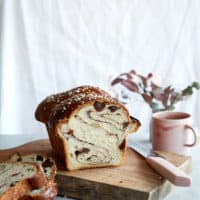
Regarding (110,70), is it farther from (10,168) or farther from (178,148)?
(10,168)

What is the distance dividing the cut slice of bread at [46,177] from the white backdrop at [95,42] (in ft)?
3.98

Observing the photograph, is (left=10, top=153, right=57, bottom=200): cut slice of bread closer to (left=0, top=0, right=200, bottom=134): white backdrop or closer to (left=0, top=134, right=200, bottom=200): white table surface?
(left=0, top=134, right=200, bottom=200): white table surface

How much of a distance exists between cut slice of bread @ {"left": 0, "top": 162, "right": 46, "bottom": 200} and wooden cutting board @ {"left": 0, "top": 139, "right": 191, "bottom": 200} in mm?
122

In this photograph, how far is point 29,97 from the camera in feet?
8.52

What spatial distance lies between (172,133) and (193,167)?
0.12 metres

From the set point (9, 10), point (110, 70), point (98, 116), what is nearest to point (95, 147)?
point (98, 116)

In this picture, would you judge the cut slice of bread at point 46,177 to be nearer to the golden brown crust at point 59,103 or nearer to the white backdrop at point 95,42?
the golden brown crust at point 59,103

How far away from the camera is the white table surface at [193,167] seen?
4.03 feet

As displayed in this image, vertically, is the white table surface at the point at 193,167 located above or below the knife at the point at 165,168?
below

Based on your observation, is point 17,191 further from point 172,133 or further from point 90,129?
point 172,133

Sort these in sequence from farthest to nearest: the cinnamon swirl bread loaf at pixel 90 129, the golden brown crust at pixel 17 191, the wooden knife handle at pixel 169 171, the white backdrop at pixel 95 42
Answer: the white backdrop at pixel 95 42
the cinnamon swirl bread loaf at pixel 90 129
the wooden knife handle at pixel 169 171
the golden brown crust at pixel 17 191

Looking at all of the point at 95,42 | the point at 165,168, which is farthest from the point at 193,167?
the point at 95,42

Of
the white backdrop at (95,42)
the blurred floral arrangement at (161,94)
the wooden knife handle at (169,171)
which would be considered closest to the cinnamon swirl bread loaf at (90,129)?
the wooden knife handle at (169,171)

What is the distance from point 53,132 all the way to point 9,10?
51.5 inches
